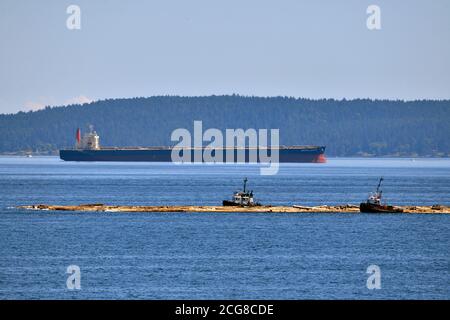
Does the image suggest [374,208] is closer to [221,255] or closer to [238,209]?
[238,209]

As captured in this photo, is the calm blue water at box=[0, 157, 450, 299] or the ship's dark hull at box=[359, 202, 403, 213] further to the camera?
the ship's dark hull at box=[359, 202, 403, 213]

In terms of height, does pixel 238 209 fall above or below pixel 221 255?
above

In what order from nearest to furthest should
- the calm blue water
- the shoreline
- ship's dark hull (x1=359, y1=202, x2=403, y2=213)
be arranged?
the calm blue water → ship's dark hull (x1=359, y1=202, x2=403, y2=213) → the shoreline

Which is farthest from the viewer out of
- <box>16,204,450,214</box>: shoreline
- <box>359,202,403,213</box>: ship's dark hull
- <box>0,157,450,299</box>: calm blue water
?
<box>16,204,450,214</box>: shoreline

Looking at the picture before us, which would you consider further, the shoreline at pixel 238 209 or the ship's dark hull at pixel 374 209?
the shoreline at pixel 238 209

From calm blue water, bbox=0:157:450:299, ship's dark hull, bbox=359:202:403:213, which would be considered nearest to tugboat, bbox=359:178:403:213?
ship's dark hull, bbox=359:202:403:213

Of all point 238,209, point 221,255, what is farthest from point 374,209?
point 221,255

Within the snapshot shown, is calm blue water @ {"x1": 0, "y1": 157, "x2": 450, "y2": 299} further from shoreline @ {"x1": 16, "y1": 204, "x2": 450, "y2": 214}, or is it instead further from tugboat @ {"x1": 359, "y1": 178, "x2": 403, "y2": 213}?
shoreline @ {"x1": 16, "y1": 204, "x2": 450, "y2": 214}

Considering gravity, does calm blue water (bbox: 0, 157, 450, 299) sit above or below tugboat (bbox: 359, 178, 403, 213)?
below

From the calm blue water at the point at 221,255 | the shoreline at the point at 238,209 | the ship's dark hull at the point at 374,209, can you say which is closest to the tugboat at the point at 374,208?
the ship's dark hull at the point at 374,209

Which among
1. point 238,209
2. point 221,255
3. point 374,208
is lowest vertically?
point 221,255

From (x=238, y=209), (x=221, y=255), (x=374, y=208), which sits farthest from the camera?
(x=238, y=209)

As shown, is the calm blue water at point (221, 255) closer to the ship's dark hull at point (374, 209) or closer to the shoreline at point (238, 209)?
the ship's dark hull at point (374, 209)

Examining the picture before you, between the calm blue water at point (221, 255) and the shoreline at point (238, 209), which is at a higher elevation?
the shoreline at point (238, 209)
